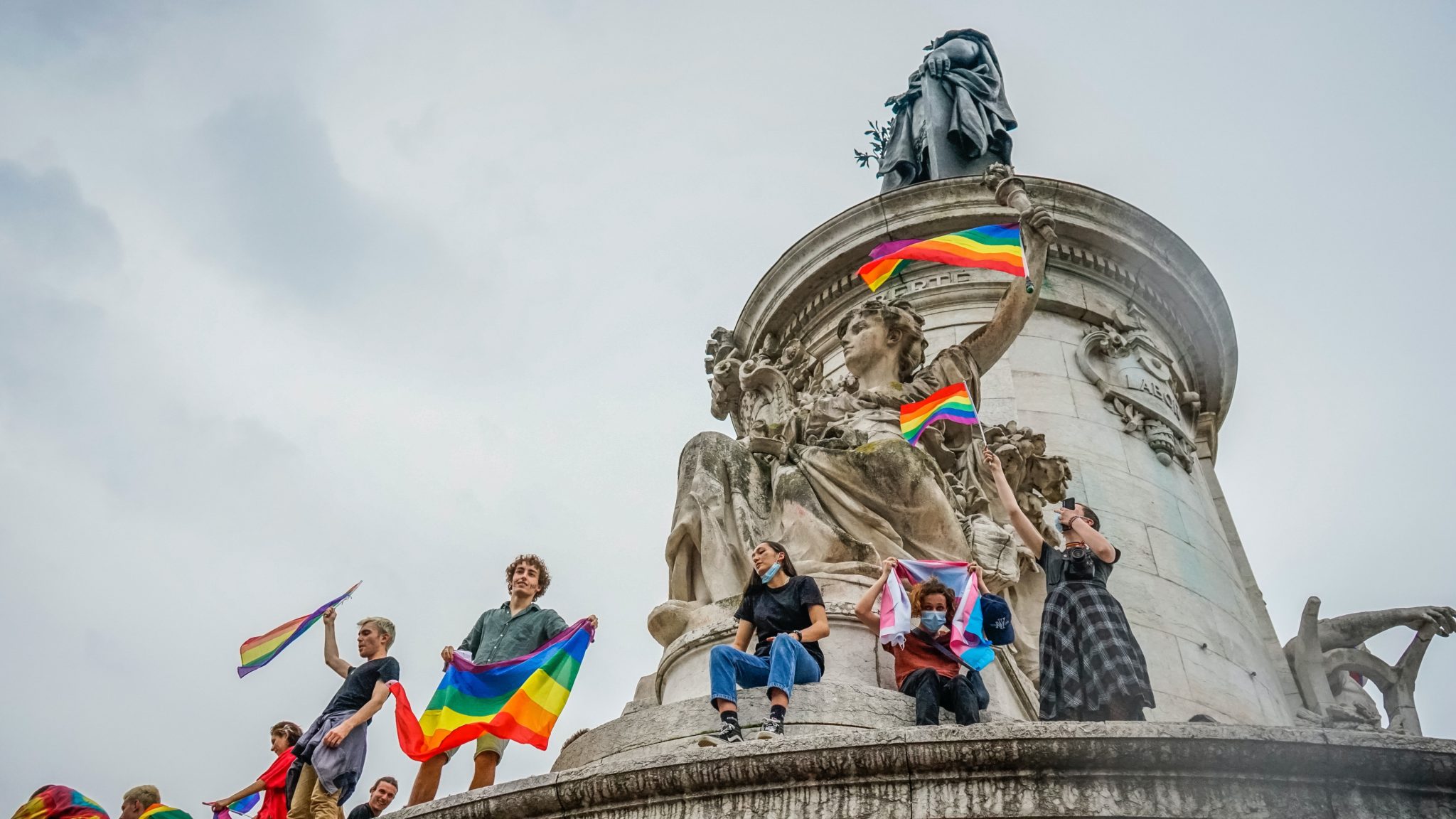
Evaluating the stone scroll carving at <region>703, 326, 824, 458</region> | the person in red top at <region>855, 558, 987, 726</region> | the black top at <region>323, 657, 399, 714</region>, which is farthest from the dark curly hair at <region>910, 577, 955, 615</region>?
the black top at <region>323, 657, 399, 714</region>

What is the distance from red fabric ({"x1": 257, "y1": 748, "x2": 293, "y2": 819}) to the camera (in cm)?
680

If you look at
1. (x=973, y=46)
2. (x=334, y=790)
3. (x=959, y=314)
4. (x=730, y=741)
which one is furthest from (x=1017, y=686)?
(x=973, y=46)

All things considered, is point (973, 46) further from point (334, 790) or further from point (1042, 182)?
point (334, 790)

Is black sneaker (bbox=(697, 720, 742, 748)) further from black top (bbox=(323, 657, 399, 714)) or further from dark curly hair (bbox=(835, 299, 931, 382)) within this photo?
dark curly hair (bbox=(835, 299, 931, 382))

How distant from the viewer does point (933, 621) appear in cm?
654

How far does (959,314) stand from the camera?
12430 mm

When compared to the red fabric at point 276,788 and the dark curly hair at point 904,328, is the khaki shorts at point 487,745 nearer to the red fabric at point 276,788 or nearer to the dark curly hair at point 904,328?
the red fabric at point 276,788

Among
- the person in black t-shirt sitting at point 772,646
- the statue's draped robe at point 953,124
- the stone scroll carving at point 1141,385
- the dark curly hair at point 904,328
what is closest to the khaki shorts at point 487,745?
the person in black t-shirt sitting at point 772,646

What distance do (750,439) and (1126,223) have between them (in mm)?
6317

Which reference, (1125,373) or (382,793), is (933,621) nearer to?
(382,793)

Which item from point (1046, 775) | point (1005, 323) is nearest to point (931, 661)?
point (1046, 775)

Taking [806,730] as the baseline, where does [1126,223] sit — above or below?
above

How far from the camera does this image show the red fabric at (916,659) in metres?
6.46

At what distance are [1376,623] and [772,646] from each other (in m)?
7.77
